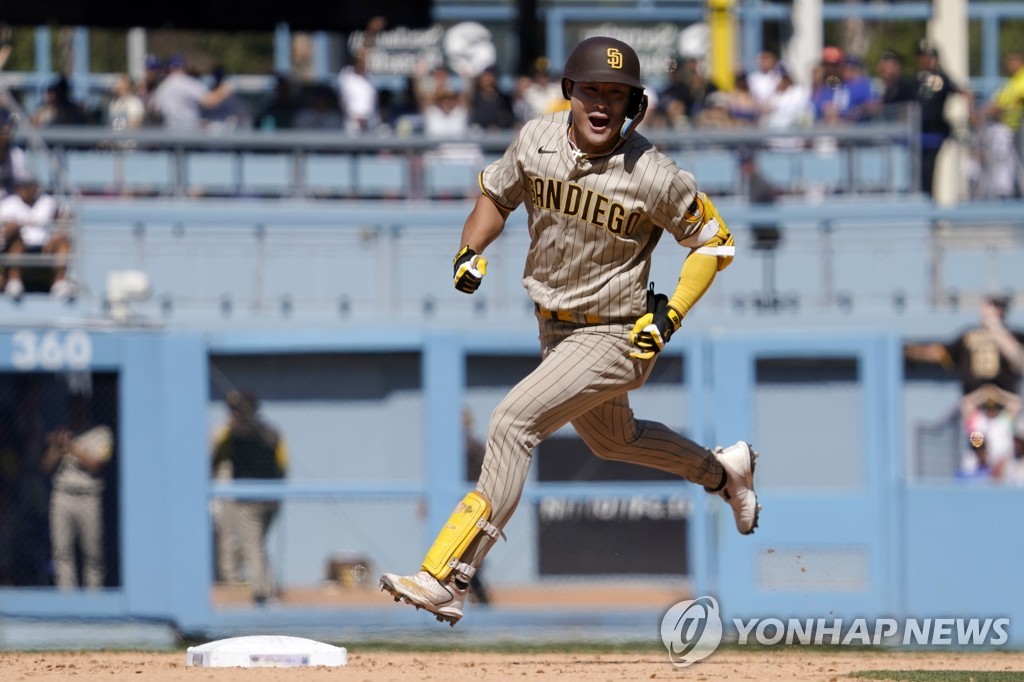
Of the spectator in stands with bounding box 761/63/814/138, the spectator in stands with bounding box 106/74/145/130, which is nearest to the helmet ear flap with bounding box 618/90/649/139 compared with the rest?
the spectator in stands with bounding box 761/63/814/138

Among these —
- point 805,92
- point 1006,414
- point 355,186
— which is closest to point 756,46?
point 805,92

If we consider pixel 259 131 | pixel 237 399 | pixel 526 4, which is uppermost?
pixel 526 4

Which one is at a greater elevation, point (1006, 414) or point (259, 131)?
point (259, 131)

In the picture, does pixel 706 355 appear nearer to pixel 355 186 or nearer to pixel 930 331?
pixel 930 331

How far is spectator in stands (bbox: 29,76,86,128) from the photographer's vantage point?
49.7 ft

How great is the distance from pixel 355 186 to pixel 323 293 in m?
1.66

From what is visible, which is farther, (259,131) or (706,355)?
(259,131)

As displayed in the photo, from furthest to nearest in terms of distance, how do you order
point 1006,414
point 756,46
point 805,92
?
point 756,46 < point 805,92 < point 1006,414

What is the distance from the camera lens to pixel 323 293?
13250mm

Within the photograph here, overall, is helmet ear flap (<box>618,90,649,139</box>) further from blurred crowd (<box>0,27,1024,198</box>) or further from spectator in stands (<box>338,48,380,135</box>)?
spectator in stands (<box>338,48,380,135</box>)

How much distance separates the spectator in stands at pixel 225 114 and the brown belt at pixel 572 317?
8912 millimetres

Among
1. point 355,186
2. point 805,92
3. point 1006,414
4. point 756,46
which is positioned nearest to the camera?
point 1006,414

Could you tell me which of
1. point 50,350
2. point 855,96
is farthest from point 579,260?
point 855,96

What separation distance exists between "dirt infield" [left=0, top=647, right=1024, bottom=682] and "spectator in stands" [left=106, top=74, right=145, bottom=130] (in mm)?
7273
